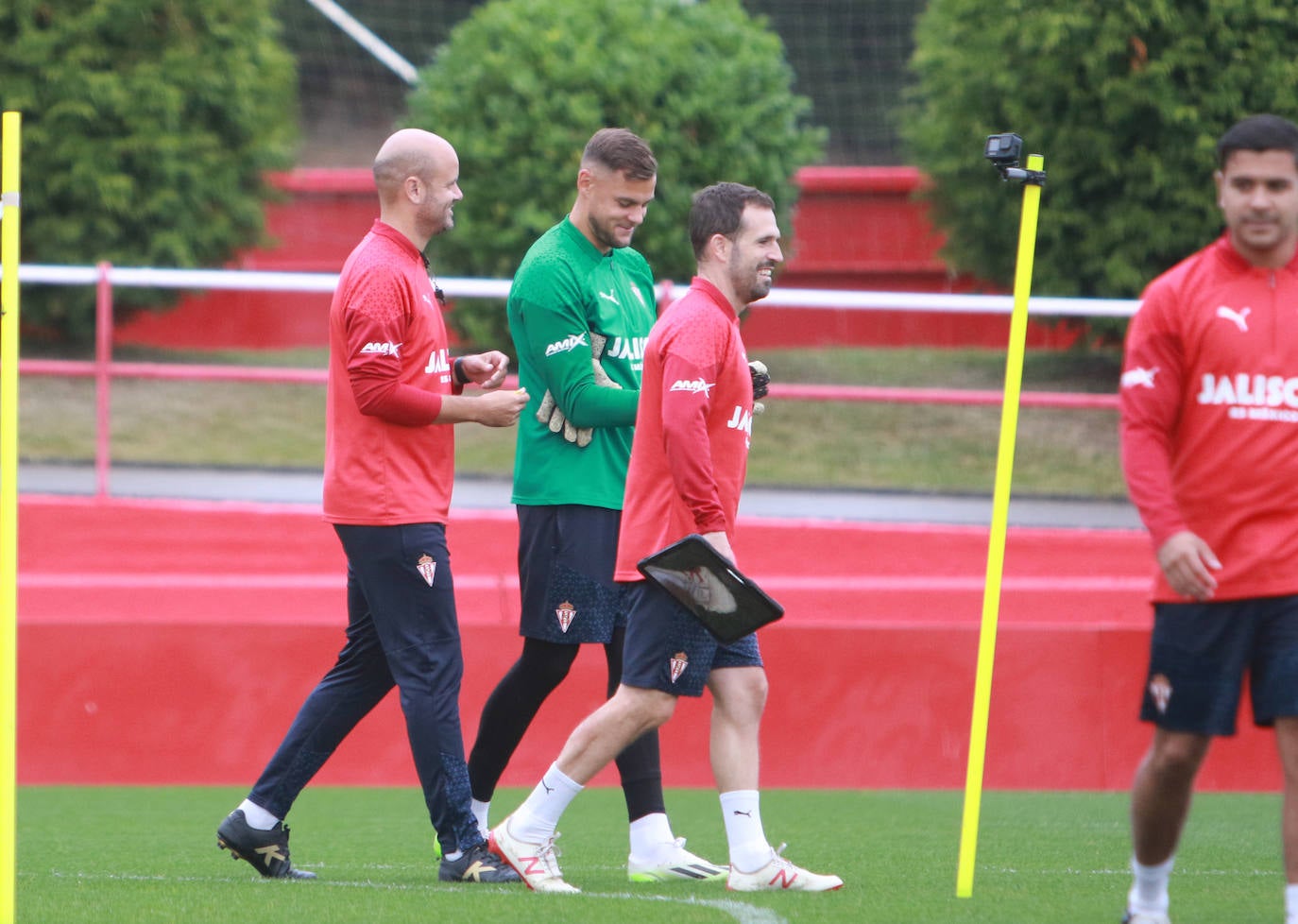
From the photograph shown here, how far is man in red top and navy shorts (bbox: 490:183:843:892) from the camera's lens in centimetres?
488

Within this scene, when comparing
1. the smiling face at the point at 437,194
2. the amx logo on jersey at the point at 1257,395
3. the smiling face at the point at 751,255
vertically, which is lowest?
the amx logo on jersey at the point at 1257,395

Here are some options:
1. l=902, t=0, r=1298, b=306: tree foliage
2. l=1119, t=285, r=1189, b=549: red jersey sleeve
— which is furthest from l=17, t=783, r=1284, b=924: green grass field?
l=902, t=0, r=1298, b=306: tree foliage

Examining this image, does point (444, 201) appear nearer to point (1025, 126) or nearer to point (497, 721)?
point (497, 721)

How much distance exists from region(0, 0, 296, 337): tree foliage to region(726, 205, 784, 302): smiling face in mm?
11280

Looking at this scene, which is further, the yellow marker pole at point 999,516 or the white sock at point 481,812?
the white sock at point 481,812

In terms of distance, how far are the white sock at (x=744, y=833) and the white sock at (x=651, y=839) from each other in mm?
351

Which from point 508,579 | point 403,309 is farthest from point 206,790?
point 403,309

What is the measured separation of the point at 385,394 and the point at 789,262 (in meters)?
13.3

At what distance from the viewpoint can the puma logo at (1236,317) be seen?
13.4 feet

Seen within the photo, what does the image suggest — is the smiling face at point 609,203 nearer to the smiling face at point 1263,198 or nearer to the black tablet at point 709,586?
the black tablet at point 709,586

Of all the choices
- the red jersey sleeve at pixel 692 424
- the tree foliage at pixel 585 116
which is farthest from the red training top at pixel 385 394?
the tree foliage at pixel 585 116

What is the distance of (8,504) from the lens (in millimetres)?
3934

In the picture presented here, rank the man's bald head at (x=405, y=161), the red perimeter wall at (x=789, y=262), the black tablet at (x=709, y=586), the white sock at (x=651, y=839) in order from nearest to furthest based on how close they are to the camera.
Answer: the black tablet at (x=709, y=586)
the man's bald head at (x=405, y=161)
the white sock at (x=651, y=839)
the red perimeter wall at (x=789, y=262)

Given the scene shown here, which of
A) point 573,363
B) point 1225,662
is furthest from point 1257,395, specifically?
point 573,363
